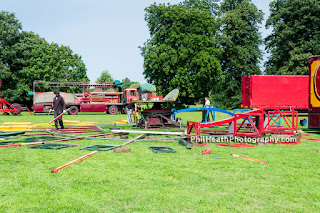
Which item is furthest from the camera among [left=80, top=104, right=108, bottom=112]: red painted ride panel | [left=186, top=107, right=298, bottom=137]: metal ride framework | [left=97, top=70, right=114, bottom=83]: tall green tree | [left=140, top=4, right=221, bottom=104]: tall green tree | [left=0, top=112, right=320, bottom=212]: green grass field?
[left=97, top=70, right=114, bottom=83]: tall green tree

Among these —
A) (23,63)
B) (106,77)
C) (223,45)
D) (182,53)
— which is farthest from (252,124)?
(106,77)

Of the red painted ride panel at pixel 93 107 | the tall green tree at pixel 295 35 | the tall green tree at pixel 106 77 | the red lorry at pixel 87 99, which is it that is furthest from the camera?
the tall green tree at pixel 106 77

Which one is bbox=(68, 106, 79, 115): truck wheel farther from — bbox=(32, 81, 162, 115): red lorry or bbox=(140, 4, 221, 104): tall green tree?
bbox=(140, 4, 221, 104): tall green tree

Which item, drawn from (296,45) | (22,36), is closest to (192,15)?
(296,45)

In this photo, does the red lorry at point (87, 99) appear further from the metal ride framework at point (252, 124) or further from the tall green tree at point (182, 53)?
the metal ride framework at point (252, 124)

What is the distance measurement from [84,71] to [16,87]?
11.2m

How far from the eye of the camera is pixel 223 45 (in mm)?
43719

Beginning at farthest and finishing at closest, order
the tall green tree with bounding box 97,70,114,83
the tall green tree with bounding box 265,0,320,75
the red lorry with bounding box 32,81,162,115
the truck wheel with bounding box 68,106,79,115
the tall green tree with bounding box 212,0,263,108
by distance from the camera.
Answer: the tall green tree with bounding box 97,70,114,83 < the tall green tree with bounding box 212,0,263,108 < the tall green tree with bounding box 265,0,320,75 < the truck wheel with bounding box 68,106,79,115 < the red lorry with bounding box 32,81,162,115

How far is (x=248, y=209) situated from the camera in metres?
3.83

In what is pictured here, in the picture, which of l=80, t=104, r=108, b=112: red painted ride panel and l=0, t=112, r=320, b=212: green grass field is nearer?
l=0, t=112, r=320, b=212: green grass field

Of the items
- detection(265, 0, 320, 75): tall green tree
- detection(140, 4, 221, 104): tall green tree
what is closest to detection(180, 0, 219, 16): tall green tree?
detection(140, 4, 221, 104): tall green tree

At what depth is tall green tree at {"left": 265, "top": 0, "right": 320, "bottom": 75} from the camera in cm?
3294

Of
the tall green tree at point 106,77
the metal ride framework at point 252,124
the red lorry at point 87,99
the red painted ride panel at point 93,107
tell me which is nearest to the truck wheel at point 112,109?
the red lorry at point 87,99

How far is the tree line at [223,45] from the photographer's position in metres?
34.1
